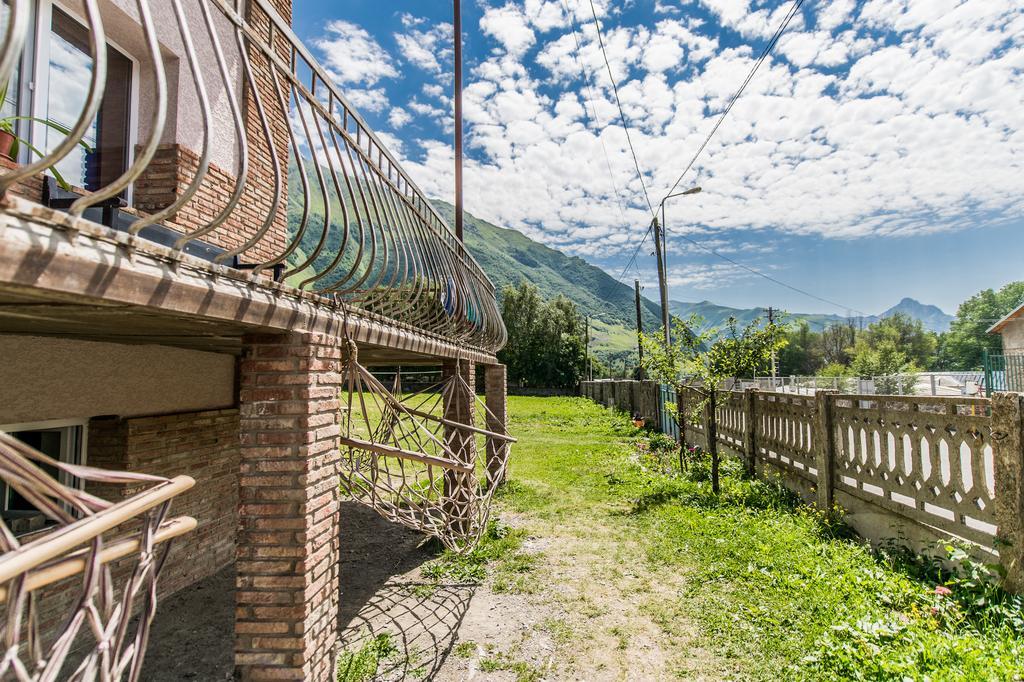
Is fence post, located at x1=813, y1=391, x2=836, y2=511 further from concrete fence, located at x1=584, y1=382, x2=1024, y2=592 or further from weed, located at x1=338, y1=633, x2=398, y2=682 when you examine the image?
weed, located at x1=338, y1=633, x2=398, y2=682

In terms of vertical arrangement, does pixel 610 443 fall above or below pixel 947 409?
below

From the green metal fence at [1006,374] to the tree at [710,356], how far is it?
1042cm

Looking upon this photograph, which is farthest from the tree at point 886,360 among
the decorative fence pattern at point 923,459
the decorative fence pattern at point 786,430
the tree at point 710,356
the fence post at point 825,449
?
the decorative fence pattern at point 923,459

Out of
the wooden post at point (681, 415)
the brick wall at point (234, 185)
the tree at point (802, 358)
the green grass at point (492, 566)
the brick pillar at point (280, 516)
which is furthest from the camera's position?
the tree at point (802, 358)

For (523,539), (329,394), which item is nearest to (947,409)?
(523,539)

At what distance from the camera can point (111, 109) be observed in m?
3.94

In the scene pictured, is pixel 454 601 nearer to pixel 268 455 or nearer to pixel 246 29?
pixel 268 455

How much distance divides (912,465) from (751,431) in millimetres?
3494

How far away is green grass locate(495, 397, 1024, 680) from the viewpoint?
294cm

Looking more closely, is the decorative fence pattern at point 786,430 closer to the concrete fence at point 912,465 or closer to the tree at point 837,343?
the concrete fence at point 912,465

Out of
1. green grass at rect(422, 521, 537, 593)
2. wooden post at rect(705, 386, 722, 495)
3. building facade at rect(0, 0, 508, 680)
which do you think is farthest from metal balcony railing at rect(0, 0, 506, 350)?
wooden post at rect(705, 386, 722, 495)

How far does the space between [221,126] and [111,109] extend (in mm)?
1002

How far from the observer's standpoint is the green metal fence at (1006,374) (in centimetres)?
1445

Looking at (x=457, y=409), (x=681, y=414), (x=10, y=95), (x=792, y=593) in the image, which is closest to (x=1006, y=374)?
(x=681, y=414)
